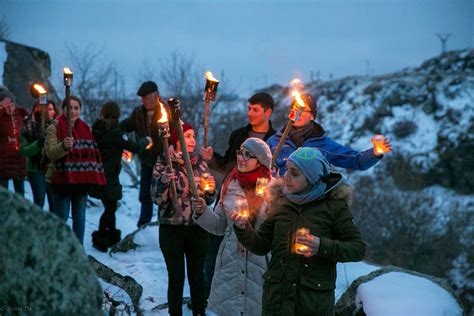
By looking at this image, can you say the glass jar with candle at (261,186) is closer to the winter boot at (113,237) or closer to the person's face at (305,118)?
the person's face at (305,118)

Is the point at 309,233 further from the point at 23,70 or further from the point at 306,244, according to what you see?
the point at 23,70

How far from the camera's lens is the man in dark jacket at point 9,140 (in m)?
6.71

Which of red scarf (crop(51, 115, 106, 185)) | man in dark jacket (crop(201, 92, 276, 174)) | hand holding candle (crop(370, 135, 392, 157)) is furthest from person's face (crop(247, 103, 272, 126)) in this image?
red scarf (crop(51, 115, 106, 185))

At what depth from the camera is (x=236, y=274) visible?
412cm

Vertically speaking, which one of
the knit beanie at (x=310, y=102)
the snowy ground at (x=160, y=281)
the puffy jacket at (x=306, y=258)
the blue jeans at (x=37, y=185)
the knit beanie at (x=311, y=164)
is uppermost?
the knit beanie at (x=310, y=102)

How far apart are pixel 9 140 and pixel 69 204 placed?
1545 mm

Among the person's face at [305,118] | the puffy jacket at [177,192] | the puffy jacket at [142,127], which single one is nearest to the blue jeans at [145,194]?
the puffy jacket at [142,127]

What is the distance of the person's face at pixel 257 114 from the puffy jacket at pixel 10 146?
324cm

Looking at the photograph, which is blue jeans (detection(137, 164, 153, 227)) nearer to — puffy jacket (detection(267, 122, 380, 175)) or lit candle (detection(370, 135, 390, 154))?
puffy jacket (detection(267, 122, 380, 175))

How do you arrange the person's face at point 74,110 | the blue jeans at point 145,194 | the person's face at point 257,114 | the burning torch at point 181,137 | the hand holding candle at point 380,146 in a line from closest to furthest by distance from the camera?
the burning torch at point 181,137 < the hand holding candle at point 380,146 < the person's face at point 257,114 < the person's face at point 74,110 < the blue jeans at point 145,194

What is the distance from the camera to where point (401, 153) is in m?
39.7

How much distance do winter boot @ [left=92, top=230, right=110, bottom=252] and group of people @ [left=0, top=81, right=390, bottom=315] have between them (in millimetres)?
13

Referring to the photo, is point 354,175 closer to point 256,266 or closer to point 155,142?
point 155,142

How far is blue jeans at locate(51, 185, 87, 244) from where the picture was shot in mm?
5832
